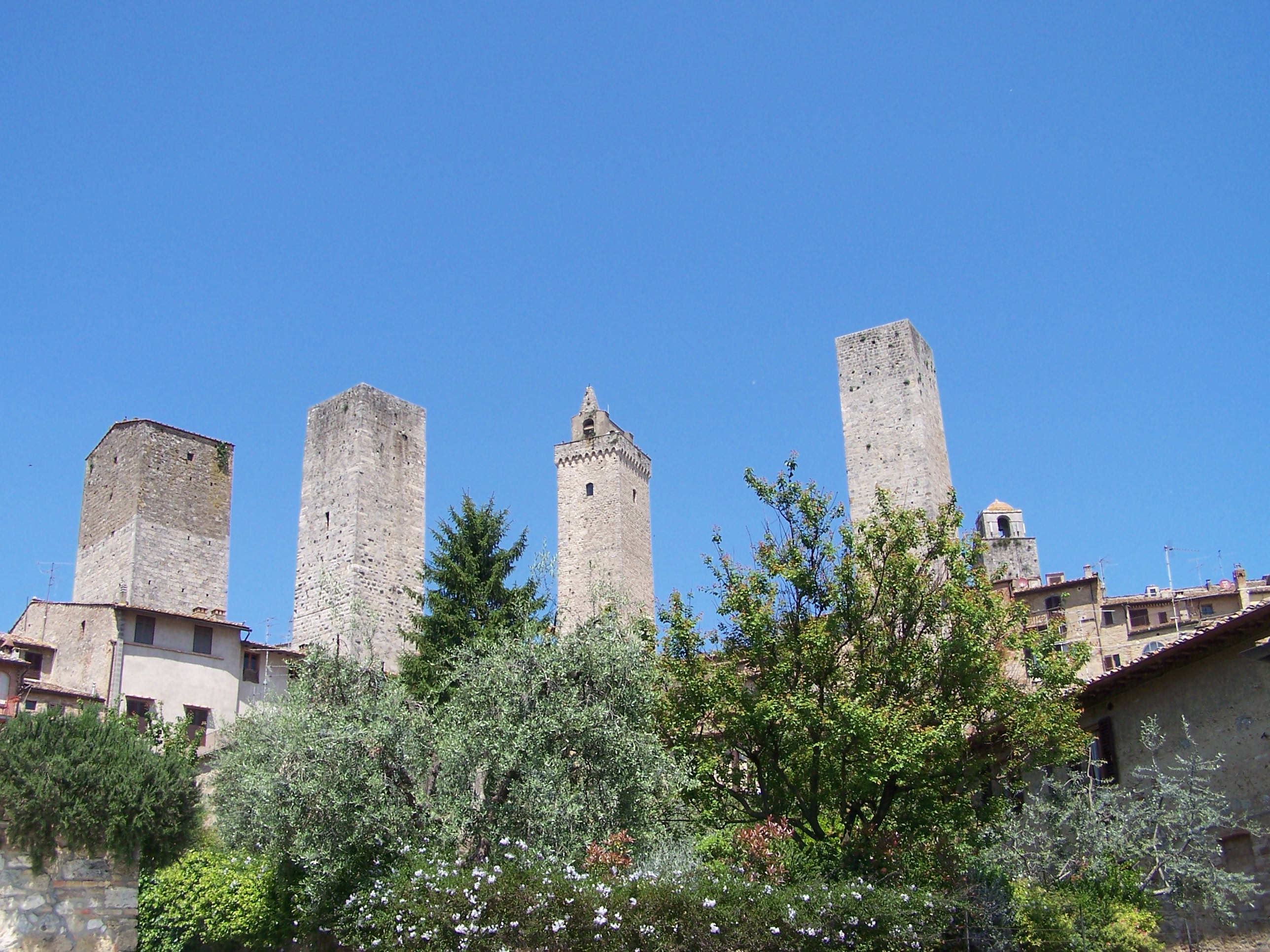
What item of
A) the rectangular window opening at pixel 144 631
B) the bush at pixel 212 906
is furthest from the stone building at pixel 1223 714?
the rectangular window opening at pixel 144 631

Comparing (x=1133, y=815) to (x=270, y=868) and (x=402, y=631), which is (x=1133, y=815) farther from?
(x=402, y=631)

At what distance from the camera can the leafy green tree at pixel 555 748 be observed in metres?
16.2

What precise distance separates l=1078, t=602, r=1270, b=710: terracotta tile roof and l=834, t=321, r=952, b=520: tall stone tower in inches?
774

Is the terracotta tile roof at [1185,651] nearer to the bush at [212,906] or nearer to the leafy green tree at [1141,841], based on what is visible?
the leafy green tree at [1141,841]

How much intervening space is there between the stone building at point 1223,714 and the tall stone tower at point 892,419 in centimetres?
2015

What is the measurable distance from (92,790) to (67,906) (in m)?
1.58

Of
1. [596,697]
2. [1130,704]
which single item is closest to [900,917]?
[596,697]

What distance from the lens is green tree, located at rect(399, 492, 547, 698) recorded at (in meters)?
26.5

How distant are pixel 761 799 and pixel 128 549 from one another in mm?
25054

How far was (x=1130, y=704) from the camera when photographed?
19344 millimetres

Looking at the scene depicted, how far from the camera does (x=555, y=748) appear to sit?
16672 mm

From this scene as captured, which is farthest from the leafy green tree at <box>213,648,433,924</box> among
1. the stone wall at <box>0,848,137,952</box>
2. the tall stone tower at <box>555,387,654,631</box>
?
the tall stone tower at <box>555,387,654,631</box>

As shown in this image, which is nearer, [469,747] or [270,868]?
[469,747]

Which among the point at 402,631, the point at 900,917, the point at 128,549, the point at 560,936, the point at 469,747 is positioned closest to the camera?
the point at 560,936
